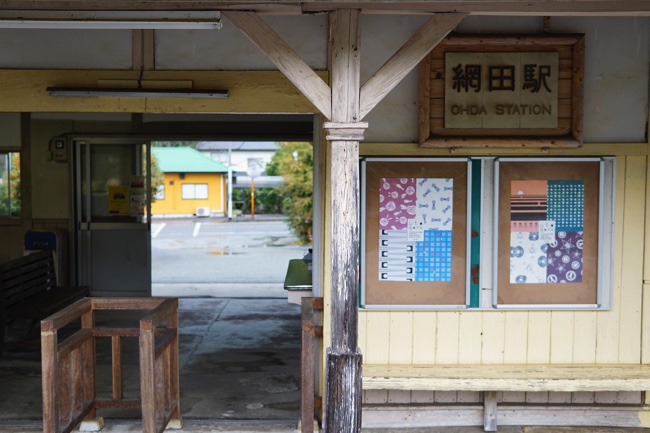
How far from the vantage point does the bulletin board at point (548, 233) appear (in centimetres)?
546

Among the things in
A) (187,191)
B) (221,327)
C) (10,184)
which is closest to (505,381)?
(221,327)

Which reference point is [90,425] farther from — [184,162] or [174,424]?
[184,162]

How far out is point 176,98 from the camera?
17.3 ft

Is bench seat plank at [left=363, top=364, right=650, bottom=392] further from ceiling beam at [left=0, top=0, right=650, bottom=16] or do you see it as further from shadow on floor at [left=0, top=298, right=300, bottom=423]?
ceiling beam at [left=0, top=0, right=650, bottom=16]

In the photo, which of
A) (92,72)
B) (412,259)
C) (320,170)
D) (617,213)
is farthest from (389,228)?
(92,72)

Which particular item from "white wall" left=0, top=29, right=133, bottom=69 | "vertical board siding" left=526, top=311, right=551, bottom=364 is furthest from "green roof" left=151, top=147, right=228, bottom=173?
"vertical board siding" left=526, top=311, right=551, bottom=364

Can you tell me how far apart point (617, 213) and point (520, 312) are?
3.23 ft

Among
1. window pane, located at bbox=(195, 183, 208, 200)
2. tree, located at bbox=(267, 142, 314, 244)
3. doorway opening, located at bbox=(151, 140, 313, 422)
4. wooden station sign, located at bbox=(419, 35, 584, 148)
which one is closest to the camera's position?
wooden station sign, located at bbox=(419, 35, 584, 148)

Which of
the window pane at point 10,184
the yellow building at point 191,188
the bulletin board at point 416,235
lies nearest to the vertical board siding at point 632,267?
the bulletin board at point 416,235

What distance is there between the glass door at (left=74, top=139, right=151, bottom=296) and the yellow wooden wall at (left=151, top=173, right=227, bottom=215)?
2364 cm

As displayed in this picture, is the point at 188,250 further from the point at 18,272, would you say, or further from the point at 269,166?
the point at 269,166

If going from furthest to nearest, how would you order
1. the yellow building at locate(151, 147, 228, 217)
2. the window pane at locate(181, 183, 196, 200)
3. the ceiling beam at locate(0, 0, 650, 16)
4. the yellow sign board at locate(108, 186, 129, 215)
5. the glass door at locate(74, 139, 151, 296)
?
the window pane at locate(181, 183, 196, 200) < the yellow building at locate(151, 147, 228, 217) < the yellow sign board at locate(108, 186, 129, 215) < the glass door at locate(74, 139, 151, 296) < the ceiling beam at locate(0, 0, 650, 16)

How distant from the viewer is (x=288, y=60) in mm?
4234

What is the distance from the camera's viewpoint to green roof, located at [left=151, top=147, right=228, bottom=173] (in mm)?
33544
